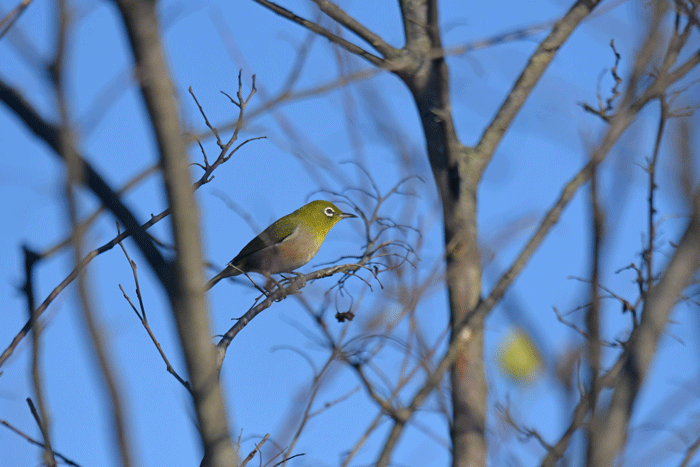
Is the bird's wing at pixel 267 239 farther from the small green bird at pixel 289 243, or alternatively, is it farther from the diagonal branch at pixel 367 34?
the diagonal branch at pixel 367 34

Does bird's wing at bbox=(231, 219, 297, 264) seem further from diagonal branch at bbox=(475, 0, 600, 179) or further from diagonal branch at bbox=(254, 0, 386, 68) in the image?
diagonal branch at bbox=(475, 0, 600, 179)

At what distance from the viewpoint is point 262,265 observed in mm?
8867

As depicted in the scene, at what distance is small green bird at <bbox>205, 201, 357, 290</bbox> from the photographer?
28.5 feet

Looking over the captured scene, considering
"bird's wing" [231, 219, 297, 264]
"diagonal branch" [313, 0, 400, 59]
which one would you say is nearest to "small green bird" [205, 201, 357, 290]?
"bird's wing" [231, 219, 297, 264]

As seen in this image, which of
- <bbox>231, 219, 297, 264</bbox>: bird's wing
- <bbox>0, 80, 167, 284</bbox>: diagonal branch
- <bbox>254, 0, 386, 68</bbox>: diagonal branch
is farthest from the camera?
<bbox>231, 219, 297, 264</bbox>: bird's wing

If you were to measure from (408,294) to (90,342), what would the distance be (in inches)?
85.4

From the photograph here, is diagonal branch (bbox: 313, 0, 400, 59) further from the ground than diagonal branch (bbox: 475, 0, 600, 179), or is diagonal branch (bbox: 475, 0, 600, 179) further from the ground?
diagonal branch (bbox: 313, 0, 400, 59)

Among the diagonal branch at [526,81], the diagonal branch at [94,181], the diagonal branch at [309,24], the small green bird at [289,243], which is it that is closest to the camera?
the diagonal branch at [94,181]

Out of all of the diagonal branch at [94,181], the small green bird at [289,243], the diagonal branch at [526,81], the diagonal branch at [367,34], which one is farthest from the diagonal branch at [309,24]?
the diagonal branch at [94,181]

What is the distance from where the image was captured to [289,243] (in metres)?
8.83

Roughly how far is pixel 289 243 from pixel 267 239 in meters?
0.33

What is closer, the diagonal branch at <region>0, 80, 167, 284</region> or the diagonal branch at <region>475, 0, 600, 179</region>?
the diagonal branch at <region>0, 80, 167, 284</region>

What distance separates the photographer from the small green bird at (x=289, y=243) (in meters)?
8.69

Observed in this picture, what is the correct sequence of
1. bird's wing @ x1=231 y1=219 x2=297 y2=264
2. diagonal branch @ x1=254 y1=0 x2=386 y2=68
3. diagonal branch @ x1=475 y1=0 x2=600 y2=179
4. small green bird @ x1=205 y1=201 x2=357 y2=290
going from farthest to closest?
bird's wing @ x1=231 y1=219 x2=297 y2=264, small green bird @ x1=205 y1=201 x2=357 y2=290, diagonal branch @ x1=475 y1=0 x2=600 y2=179, diagonal branch @ x1=254 y1=0 x2=386 y2=68
